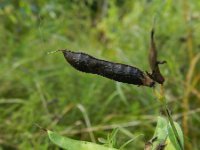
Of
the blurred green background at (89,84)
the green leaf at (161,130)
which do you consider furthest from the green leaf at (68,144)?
the blurred green background at (89,84)

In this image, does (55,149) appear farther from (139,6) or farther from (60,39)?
(139,6)

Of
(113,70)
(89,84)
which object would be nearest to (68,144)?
(113,70)

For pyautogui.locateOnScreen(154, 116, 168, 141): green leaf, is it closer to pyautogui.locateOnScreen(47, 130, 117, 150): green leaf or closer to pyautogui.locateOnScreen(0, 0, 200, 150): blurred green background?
pyautogui.locateOnScreen(47, 130, 117, 150): green leaf

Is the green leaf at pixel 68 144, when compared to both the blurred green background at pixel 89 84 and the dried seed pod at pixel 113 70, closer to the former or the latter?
the dried seed pod at pixel 113 70

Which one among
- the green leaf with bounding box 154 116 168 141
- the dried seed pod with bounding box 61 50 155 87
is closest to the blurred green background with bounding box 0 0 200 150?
the green leaf with bounding box 154 116 168 141

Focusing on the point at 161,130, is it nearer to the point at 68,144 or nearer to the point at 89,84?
the point at 68,144

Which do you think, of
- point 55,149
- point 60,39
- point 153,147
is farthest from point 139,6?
point 153,147

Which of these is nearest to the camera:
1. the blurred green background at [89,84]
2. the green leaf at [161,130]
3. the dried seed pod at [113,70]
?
the dried seed pod at [113,70]
